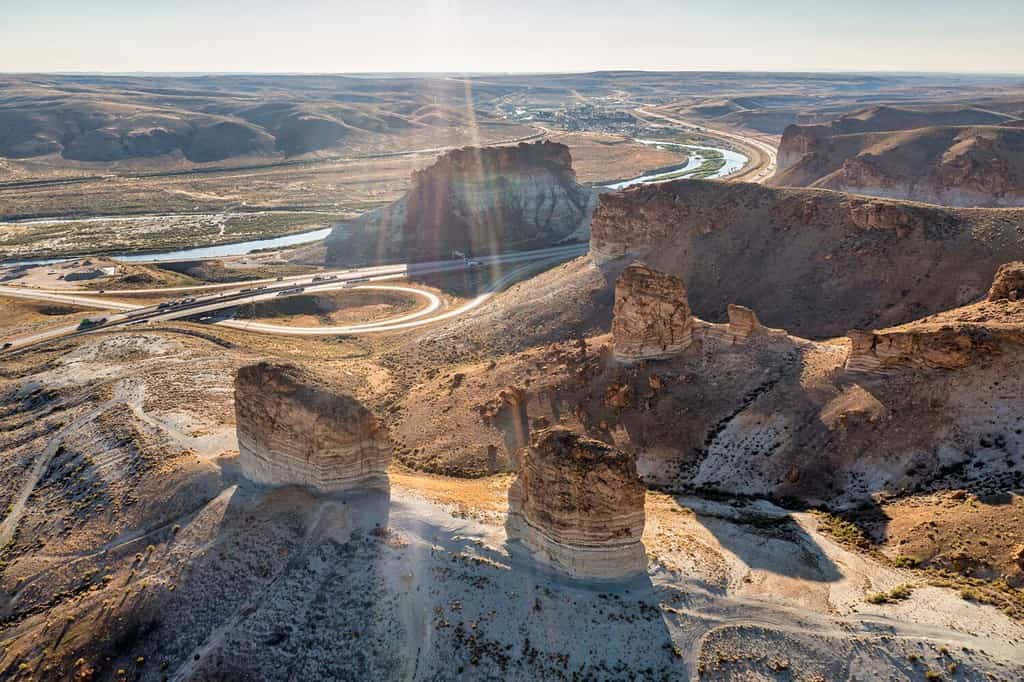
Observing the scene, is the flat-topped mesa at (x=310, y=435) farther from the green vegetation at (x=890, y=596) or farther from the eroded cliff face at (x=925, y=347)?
the eroded cliff face at (x=925, y=347)

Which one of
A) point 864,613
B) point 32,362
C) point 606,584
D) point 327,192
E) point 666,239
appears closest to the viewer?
point 864,613

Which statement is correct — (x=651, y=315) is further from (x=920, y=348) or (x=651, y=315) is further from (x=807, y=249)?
(x=807, y=249)

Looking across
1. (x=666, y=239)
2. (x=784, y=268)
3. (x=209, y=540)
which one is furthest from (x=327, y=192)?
(x=209, y=540)

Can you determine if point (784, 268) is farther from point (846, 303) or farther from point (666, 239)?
point (666, 239)

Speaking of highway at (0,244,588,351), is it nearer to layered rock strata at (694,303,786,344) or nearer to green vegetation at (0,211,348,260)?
green vegetation at (0,211,348,260)

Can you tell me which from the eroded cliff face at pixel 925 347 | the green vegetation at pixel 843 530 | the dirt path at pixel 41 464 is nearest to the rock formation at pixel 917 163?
the eroded cliff face at pixel 925 347

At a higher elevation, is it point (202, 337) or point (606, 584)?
point (606, 584)
